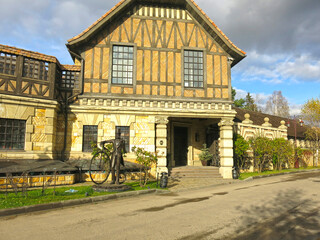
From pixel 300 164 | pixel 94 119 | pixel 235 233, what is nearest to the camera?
pixel 235 233

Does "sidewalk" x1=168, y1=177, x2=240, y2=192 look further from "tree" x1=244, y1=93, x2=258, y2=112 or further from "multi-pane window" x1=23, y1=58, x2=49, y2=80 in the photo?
"tree" x1=244, y1=93, x2=258, y2=112

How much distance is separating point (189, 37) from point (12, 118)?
34.5ft

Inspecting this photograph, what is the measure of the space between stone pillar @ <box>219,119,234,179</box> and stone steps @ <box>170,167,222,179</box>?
53cm

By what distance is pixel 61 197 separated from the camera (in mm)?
8078

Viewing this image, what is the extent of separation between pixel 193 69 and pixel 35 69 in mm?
8590

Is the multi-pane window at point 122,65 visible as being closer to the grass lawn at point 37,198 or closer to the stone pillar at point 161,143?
the stone pillar at point 161,143

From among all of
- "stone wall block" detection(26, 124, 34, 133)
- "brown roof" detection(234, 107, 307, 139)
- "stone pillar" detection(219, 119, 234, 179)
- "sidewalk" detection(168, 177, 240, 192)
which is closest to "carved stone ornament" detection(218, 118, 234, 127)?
"stone pillar" detection(219, 119, 234, 179)

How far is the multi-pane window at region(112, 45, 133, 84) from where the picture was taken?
46.7 feet

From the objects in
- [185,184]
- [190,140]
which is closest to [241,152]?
[190,140]

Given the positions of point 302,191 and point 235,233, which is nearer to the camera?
point 235,233

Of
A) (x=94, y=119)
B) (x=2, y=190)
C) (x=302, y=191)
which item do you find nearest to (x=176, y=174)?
(x=94, y=119)

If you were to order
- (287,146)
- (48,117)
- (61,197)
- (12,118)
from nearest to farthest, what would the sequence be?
(61,197)
(12,118)
(48,117)
(287,146)

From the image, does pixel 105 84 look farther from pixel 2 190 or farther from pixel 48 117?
pixel 2 190

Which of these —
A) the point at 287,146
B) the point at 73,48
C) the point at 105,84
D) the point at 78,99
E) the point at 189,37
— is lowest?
the point at 287,146
